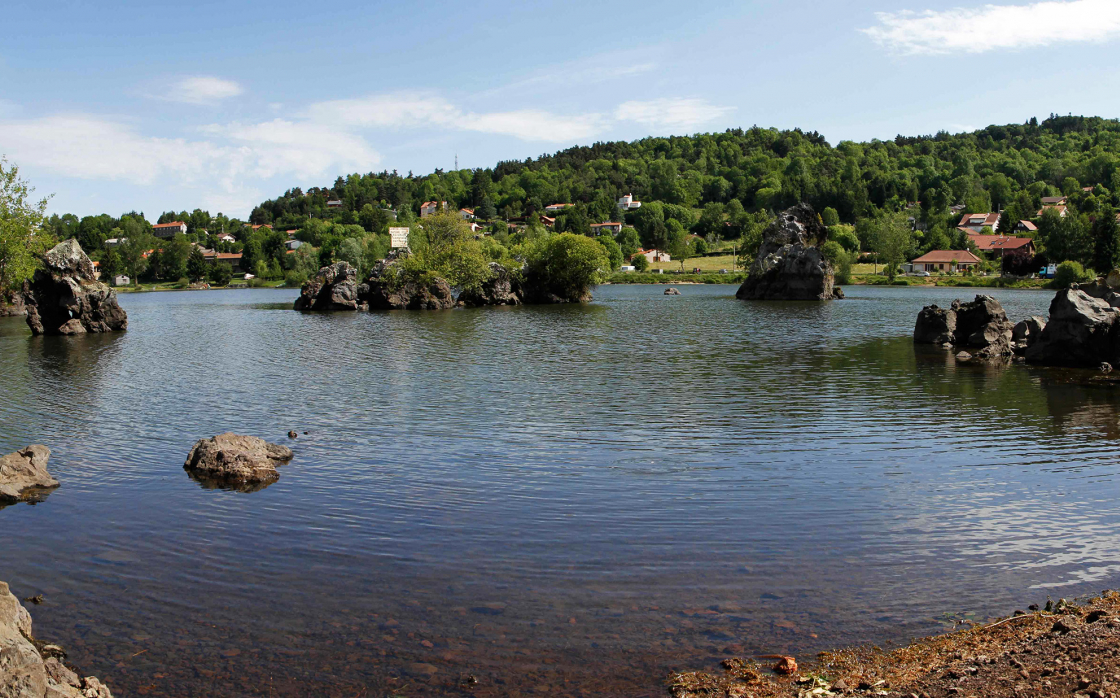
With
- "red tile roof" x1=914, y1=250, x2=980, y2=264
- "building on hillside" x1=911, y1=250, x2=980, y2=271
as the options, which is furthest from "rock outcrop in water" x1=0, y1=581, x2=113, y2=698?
"red tile roof" x1=914, y1=250, x2=980, y2=264

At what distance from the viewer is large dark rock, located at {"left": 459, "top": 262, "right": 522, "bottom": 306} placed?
93.8 metres

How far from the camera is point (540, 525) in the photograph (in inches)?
550

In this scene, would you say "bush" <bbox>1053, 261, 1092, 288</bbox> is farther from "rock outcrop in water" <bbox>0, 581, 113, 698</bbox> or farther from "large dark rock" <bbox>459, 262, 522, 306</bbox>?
"rock outcrop in water" <bbox>0, 581, 113, 698</bbox>

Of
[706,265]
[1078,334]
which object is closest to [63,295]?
[1078,334]

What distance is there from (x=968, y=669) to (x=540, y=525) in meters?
7.39

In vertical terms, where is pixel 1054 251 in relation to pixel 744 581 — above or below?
above

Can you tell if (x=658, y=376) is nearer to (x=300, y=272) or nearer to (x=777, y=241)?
(x=777, y=241)

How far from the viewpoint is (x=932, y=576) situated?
37.4 feet

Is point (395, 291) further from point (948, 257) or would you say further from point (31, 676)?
point (948, 257)

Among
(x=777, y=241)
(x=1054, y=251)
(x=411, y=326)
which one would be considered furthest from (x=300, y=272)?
(x=1054, y=251)

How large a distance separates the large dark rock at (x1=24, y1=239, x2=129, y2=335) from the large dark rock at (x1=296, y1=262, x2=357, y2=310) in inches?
1182

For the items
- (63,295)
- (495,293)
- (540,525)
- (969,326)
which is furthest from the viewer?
(495,293)

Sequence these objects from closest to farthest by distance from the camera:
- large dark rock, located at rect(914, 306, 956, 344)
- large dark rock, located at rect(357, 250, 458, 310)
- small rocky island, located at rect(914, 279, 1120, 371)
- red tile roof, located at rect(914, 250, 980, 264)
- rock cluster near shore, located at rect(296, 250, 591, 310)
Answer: small rocky island, located at rect(914, 279, 1120, 371), large dark rock, located at rect(914, 306, 956, 344), rock cluster near shore, located at rect(296, 250, 591, 310), large dark rock, located at rect(357, 250, 458, 310), red tile roof, located at rect(914, 250, 980, 264)

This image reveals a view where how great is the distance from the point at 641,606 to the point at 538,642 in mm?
1653
